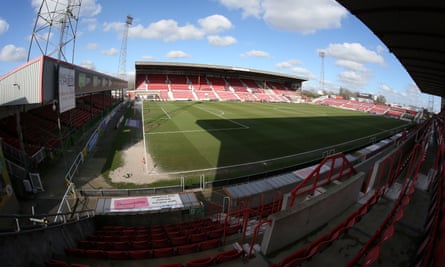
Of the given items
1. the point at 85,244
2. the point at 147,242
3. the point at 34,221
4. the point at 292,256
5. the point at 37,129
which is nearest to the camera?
the point at 292,256

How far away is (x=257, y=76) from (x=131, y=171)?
65914mm

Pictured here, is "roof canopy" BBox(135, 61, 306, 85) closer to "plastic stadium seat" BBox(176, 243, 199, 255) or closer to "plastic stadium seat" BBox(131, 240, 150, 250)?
"plastic stadium seat" BBox(131, 240, 150, 250)

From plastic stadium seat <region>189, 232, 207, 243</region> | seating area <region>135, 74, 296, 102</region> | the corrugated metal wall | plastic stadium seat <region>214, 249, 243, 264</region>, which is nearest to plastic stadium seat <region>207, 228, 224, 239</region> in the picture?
plastic stadium seat <region>189, 232, 207, 243</region>

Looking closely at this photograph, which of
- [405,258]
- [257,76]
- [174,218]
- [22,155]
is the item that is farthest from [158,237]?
[257,76]

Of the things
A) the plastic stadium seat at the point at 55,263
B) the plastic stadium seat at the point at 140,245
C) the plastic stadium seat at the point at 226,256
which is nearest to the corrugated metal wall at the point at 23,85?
the plastic stadium seat at the point at 55,263

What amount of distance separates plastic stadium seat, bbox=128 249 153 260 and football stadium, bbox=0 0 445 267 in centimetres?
3

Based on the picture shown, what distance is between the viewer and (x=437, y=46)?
5738mm

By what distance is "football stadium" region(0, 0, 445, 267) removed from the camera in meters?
3.47

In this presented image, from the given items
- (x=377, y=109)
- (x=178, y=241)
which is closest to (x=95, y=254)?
(x=178, y=241)

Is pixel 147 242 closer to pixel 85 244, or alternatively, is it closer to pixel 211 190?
pixel 85 244

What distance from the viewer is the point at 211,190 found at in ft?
34.3

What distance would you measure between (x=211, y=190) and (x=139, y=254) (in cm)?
591

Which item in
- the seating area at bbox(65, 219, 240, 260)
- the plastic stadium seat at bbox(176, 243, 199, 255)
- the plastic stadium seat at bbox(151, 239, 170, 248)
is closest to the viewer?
the seating area at bbox(65, 219, 240, 260)

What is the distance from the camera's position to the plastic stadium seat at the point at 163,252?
4.77 m
